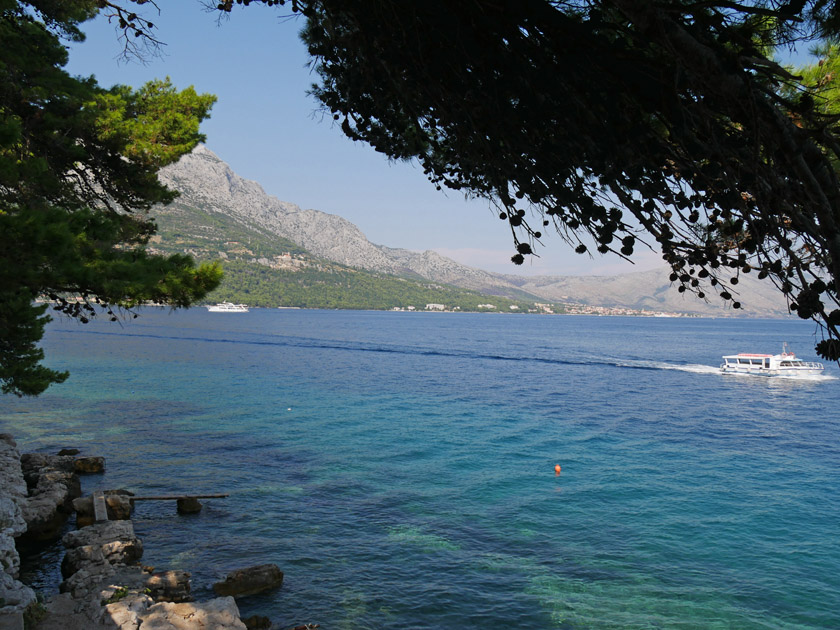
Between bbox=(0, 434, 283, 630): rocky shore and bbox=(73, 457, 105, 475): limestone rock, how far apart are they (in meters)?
1.73

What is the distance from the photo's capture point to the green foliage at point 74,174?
8.39 meters

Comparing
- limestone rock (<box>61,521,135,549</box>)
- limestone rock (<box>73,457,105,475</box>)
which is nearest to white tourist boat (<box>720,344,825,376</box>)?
limestone rock (<box>73,457,105,475</box>)

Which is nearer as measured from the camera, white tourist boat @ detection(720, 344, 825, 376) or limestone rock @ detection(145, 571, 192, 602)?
limestone rock @ detection(145, 571, 192, 602)

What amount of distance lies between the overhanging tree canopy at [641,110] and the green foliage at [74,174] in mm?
5721

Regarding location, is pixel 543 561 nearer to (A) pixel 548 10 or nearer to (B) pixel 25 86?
(A) pixel 548 10

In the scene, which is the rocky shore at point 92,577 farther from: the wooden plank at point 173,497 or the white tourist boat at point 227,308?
the white tourist boat at point 227,308

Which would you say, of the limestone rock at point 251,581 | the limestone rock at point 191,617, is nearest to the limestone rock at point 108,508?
the limestone rock at point 251,581

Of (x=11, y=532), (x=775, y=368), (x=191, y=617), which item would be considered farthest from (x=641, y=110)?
(x=775, y=368)

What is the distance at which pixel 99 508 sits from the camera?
1656cm

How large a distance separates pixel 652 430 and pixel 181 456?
1020 inches

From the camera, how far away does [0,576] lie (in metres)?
10.8

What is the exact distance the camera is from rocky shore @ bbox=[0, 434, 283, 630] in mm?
10117

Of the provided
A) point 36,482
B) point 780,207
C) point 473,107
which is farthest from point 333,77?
point 36,482

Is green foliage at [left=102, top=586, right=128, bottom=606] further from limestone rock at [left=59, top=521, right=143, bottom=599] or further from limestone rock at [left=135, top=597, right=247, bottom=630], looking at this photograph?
limestone rock at [left=135, top=597, right=247, bottom=630]
